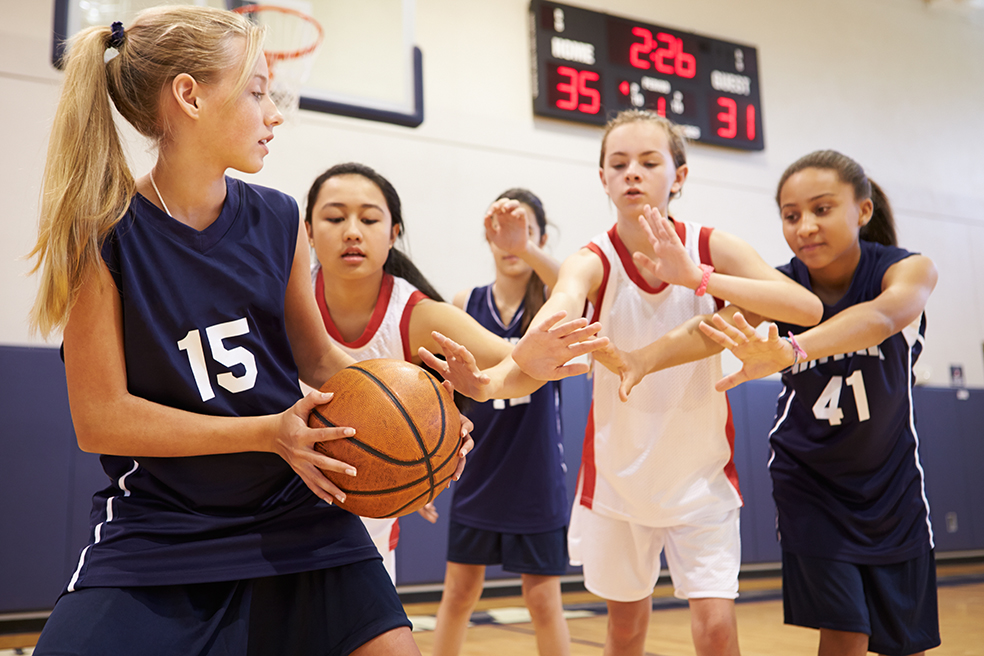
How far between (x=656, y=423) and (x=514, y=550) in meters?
1.10

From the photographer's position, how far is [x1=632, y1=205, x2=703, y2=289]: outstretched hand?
2.36 metres

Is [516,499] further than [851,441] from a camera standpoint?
Yes

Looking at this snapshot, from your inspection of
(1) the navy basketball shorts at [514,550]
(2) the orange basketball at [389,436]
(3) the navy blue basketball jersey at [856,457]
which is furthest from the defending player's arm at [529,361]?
(1) the navy basketball shorts at [514,550]

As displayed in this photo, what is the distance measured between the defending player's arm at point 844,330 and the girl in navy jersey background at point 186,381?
119cm

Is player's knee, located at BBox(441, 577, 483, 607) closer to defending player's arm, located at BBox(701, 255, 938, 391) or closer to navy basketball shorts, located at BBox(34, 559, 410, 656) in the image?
defending player's arm, located at BBox(701, 255, 938, 391)

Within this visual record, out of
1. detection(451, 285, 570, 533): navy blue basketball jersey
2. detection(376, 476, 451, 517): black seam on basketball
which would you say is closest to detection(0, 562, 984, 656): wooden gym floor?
detection(451, 285, 570, 533): navy blue basketball jersey

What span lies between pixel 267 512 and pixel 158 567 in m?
0.21

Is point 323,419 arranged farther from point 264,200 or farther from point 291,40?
point 291,40

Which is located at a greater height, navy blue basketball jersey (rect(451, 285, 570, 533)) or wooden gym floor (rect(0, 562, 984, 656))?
navy blue basketball jersey (rect(451, 285, 570, 533))

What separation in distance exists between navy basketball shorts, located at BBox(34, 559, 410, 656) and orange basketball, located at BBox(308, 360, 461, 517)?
16 cm

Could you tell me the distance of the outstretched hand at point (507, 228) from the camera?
2.89 metres

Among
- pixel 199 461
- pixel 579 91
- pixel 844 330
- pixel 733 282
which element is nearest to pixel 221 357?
pixel 199 461

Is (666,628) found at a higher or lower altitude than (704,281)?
lower

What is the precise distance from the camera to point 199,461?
1546mm
